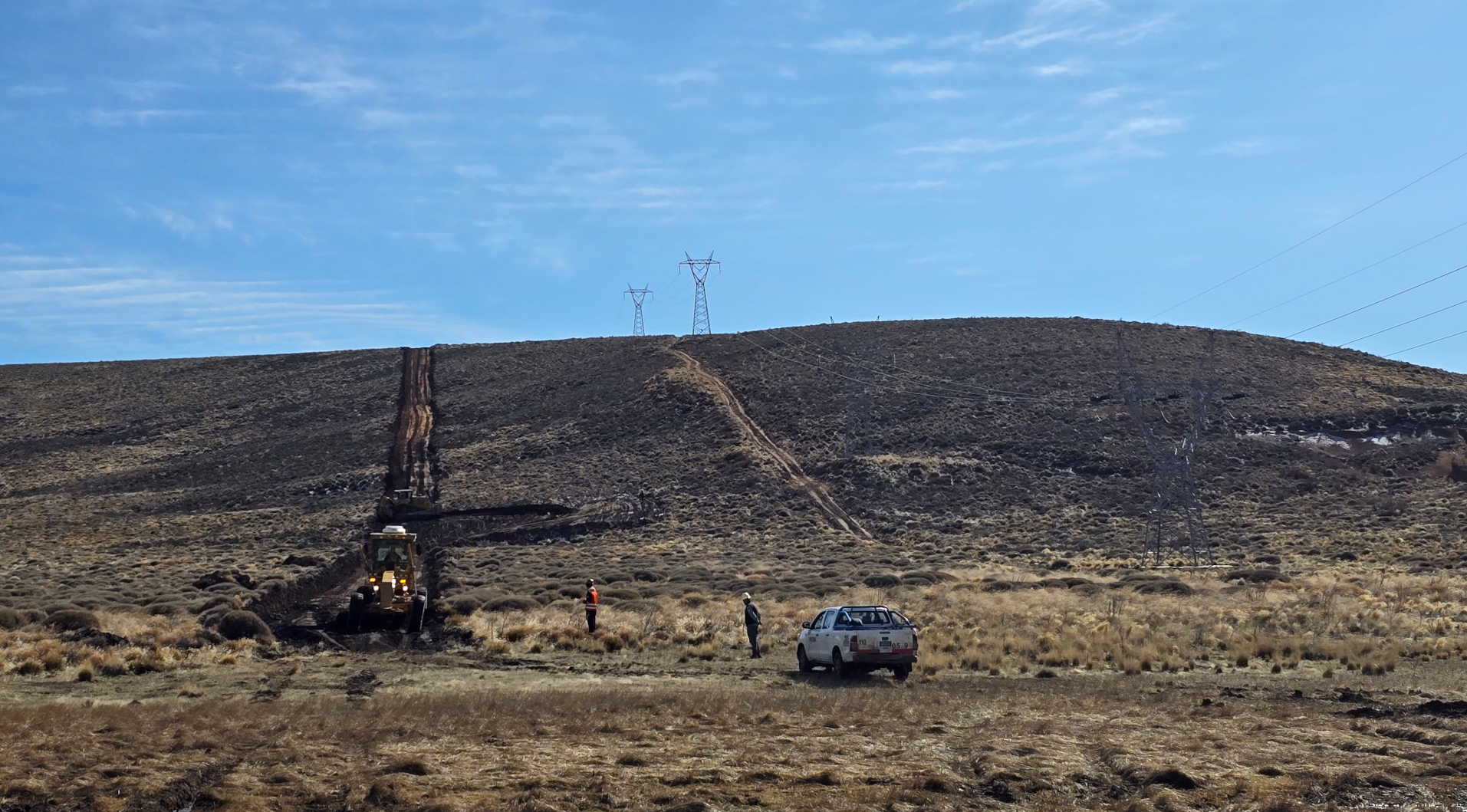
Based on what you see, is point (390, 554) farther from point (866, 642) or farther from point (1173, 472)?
point (1173, 472)

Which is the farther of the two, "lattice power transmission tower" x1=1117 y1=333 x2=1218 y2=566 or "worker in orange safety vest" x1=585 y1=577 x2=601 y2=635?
"lattice power transmission tower" x1=1117 y1=333 x2=1218 y2=566

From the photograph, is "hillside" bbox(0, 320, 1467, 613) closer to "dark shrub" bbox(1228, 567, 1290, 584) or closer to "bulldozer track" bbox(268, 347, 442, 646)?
"bulldozer track" bbox(268, 347, 442, 646)

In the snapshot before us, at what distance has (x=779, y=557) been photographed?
49.2 meters

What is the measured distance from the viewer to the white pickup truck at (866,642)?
22359 mm

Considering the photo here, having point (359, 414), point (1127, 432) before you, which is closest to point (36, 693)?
point (1127, 432)

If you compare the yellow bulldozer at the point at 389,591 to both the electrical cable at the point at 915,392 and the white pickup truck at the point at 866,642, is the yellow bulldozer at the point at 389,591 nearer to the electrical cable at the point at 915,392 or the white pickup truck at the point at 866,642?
the white pickup truck at the point at 866,642

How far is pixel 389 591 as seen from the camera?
31.7m

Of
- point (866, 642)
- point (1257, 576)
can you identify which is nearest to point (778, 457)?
point (1257, 576)

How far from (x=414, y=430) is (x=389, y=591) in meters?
47.4

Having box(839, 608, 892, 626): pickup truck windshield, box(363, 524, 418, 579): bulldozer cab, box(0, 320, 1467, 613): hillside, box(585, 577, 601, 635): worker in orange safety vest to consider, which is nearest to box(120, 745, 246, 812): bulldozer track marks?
box(839, 608, 892, 626): pickup truck windshield

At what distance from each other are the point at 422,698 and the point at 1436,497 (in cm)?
5003

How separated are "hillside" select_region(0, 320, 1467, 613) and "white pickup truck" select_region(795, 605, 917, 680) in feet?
47.5

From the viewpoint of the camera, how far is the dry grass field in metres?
13.0

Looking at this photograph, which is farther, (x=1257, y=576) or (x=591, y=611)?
(x=1257, y=576)
